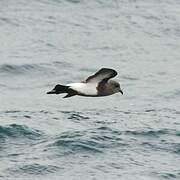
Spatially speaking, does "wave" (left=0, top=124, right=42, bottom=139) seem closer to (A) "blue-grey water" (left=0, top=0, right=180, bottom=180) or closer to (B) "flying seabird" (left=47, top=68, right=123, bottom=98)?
(A) "blue-grey water" (left=0, top=0, right=180, bottom=180)

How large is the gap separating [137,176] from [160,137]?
2.09 meters

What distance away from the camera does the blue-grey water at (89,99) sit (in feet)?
48.7

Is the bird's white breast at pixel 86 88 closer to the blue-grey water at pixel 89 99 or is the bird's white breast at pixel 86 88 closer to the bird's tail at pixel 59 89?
the bird's tail at pixel 59 89

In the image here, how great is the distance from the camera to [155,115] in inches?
696

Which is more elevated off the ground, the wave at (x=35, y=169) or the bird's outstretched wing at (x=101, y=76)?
the bird's outstretched wing at (x=101, y=76)

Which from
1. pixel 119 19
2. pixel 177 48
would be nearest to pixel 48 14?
pixel 119 19

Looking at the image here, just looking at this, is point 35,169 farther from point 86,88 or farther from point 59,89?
point 86,88

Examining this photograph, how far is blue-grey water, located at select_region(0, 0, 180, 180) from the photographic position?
1484cm

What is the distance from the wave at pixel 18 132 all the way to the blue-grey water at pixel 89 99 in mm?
15

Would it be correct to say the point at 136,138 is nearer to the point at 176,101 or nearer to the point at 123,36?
the point at 176,101

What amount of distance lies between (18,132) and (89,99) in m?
3.01

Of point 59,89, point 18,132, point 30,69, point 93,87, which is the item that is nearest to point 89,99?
point 30,69

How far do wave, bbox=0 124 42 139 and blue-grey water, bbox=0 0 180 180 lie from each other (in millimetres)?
15

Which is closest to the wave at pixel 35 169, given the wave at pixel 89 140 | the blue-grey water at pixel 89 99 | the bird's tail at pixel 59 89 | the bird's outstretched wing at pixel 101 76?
the blue-grey water at pixel 89 99
